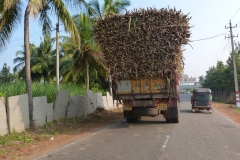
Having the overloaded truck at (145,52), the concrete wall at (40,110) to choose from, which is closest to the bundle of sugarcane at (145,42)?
the overloaded truck at (145,52)

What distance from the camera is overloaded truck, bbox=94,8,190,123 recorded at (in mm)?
10992

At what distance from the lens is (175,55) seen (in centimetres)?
1094

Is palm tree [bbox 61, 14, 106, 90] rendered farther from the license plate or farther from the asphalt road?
the asphalt road

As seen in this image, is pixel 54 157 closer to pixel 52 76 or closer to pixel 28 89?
pixel 28 89

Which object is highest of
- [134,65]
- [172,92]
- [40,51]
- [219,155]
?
[40,51]

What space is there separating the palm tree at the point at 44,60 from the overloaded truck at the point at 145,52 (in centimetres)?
2205

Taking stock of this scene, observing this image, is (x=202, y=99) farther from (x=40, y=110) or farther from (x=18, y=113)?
(x=18, y=113)

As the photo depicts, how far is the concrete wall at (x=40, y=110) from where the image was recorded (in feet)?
31.9

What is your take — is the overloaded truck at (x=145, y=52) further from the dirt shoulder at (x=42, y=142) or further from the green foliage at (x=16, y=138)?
the green foliage at (x=16, y=138)

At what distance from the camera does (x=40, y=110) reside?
11641mm

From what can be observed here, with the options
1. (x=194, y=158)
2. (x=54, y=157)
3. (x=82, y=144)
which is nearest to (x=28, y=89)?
(x=82, y=144)

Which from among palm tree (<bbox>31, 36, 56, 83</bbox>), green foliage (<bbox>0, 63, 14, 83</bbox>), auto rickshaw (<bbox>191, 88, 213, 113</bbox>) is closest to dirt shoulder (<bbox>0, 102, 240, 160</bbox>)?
auto rickshaw (<bbox>191, 88, 213, 113</bbox>)

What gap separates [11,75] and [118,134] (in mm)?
34503

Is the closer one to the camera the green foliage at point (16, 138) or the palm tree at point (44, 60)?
the green foliage at point (16, 138)
